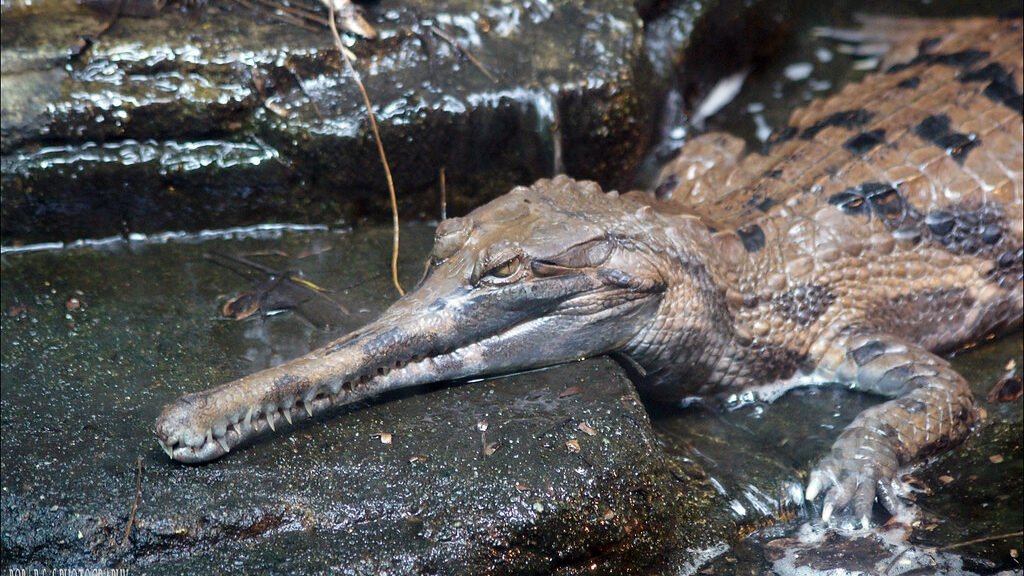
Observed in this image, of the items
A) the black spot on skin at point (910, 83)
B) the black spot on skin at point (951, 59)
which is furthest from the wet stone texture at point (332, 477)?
the black spot on skin at point (951, 59)

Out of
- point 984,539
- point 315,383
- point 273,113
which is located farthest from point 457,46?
point 984,539

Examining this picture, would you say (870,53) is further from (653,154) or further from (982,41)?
(653,154)

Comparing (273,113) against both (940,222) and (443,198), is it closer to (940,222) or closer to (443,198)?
(443,198)

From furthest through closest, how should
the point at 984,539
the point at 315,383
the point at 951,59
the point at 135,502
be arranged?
the point at 951,59 → the point at 984,539 → the point at 315,383 → the point at 135,502

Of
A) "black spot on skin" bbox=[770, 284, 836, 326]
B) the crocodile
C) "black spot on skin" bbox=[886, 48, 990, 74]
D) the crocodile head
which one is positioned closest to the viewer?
the crocodile head

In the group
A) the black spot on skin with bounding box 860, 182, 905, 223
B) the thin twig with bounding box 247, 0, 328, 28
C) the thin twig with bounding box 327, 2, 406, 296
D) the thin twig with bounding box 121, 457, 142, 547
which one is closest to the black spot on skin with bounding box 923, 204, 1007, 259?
the black spot on skin with bounding box 860, 182, 905, 223

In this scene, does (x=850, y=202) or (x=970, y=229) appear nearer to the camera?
(x=850, y=202)

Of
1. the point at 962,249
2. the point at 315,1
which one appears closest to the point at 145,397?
the point at 315,1

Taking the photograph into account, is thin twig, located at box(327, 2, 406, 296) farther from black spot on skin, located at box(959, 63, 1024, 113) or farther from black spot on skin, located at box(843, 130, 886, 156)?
black spot on skin, located at box(959, 63, 1024, 113)

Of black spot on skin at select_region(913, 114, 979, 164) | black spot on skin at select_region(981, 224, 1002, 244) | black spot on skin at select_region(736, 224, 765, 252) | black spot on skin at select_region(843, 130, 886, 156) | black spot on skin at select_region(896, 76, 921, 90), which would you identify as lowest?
black spot on skin at select_region(736, 224, 765, 252)
